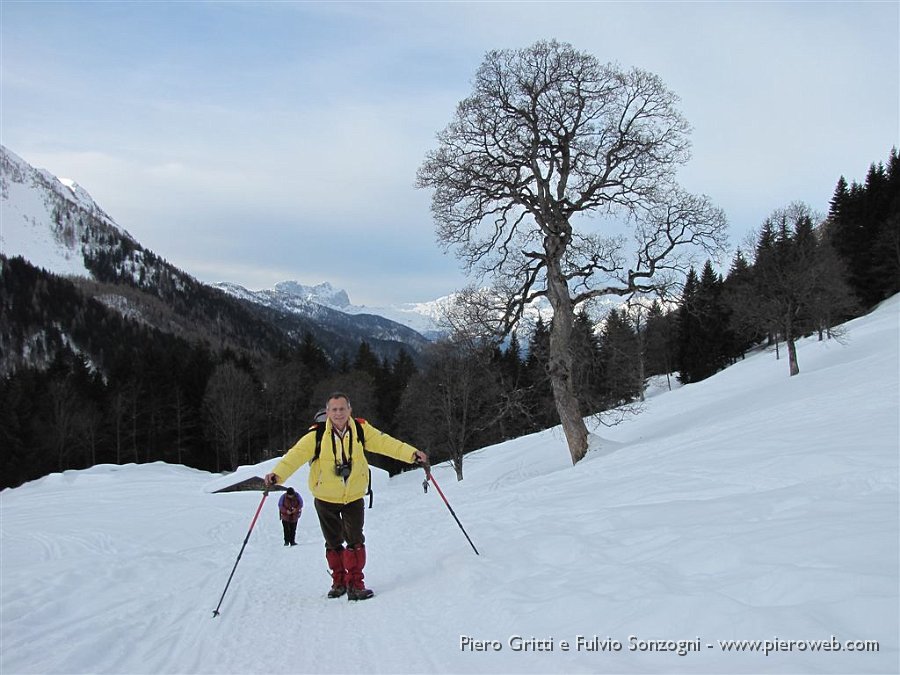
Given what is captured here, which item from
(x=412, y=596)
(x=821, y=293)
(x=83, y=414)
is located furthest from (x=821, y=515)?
(x=83, y=414)

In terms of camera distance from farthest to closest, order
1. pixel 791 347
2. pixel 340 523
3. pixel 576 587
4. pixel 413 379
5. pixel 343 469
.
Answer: pixel 413 379 < pixel 791 347 < pixel 340 523 < pixel 343 469 < pixel 576 587

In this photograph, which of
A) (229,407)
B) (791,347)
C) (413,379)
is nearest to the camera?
(791,347)

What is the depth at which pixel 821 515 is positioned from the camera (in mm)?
4973

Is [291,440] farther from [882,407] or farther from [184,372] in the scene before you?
[882,407]

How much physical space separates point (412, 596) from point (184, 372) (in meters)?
67.9

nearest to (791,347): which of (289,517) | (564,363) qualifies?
(564,363)

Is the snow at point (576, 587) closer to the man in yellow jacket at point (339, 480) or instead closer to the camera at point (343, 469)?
the man in yellow jacket at point (339, 480)

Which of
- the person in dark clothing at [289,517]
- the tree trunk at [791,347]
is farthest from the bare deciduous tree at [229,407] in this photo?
the tree trunk at [791,347]

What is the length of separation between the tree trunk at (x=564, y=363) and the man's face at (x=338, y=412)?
9.07 meters

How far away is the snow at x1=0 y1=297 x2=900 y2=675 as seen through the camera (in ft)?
11.3

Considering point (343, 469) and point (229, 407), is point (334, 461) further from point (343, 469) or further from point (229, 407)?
point (229, 407)

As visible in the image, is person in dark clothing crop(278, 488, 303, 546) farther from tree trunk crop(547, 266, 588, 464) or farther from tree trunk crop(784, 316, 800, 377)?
tree trunk crop(784, 316, 800, 377)

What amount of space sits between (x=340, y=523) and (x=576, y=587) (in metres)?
2.62

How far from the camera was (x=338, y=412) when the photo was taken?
6059 mm
